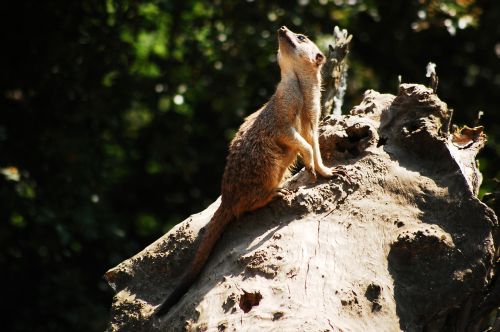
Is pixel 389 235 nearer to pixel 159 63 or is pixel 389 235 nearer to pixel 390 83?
pixel 159 63

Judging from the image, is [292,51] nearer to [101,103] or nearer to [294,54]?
[294,54]

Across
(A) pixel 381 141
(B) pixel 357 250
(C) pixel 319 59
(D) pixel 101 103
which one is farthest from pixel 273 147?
(D) pixel 101 103

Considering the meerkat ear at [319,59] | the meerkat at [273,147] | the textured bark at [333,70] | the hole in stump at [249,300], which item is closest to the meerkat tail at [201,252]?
the meerkat at [273,147]

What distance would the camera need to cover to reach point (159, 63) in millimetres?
7539

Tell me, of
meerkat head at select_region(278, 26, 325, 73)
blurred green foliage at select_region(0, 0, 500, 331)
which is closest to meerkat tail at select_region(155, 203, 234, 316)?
meerkat head at select_region(278, 26, 325, 73)

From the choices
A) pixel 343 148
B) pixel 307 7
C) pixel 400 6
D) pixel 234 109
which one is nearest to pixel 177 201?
pixel 234 109

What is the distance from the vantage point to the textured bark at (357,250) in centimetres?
363

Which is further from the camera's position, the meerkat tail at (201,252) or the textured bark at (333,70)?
the textured bark at (333,70)

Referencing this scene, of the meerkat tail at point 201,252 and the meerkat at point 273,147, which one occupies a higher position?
the meerkat at point 273,147

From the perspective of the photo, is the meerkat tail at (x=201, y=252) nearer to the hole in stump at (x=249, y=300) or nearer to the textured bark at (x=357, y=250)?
the textured bark at (x=357, y=250)

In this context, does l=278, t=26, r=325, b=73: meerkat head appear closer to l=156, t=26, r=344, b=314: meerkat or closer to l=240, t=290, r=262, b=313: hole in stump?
l=156, t=26, r=344, b=314: meerkat

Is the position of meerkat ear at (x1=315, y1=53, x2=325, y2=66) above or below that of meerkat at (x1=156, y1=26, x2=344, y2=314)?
above

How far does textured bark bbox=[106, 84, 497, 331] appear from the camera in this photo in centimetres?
363

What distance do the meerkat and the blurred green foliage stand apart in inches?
87.2
